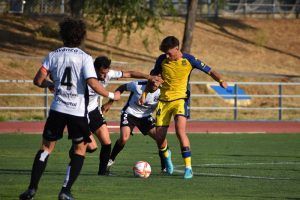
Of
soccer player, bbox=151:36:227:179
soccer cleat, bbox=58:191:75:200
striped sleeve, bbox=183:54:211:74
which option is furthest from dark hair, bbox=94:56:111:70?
soccer cleat, bbox=58:191:75:200

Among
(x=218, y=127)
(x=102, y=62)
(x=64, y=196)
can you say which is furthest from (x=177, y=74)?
(x=218, y=127)

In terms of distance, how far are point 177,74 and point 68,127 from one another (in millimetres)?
4014

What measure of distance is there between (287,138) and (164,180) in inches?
492

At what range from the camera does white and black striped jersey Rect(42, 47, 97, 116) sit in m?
11.6

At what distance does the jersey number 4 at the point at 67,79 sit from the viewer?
1162cm

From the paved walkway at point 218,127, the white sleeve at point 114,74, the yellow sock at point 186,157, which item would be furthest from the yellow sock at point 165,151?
the paved walkway at point 218,127

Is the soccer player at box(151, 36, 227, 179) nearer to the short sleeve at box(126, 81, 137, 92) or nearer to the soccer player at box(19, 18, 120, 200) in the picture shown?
the short sleeve at box(126, 81, 137, 92)

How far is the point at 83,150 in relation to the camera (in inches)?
468

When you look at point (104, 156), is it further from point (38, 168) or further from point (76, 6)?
point (76, 6)

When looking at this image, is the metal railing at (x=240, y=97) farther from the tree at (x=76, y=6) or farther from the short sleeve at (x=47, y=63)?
the short sleeve at (x=47, y=63)

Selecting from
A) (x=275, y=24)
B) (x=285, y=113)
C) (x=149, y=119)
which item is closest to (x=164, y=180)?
(x=149, y=119)

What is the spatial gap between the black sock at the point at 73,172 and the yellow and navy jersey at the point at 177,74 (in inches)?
151

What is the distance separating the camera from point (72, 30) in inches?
451

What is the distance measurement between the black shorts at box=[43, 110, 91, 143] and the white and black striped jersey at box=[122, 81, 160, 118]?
5.08 metres
